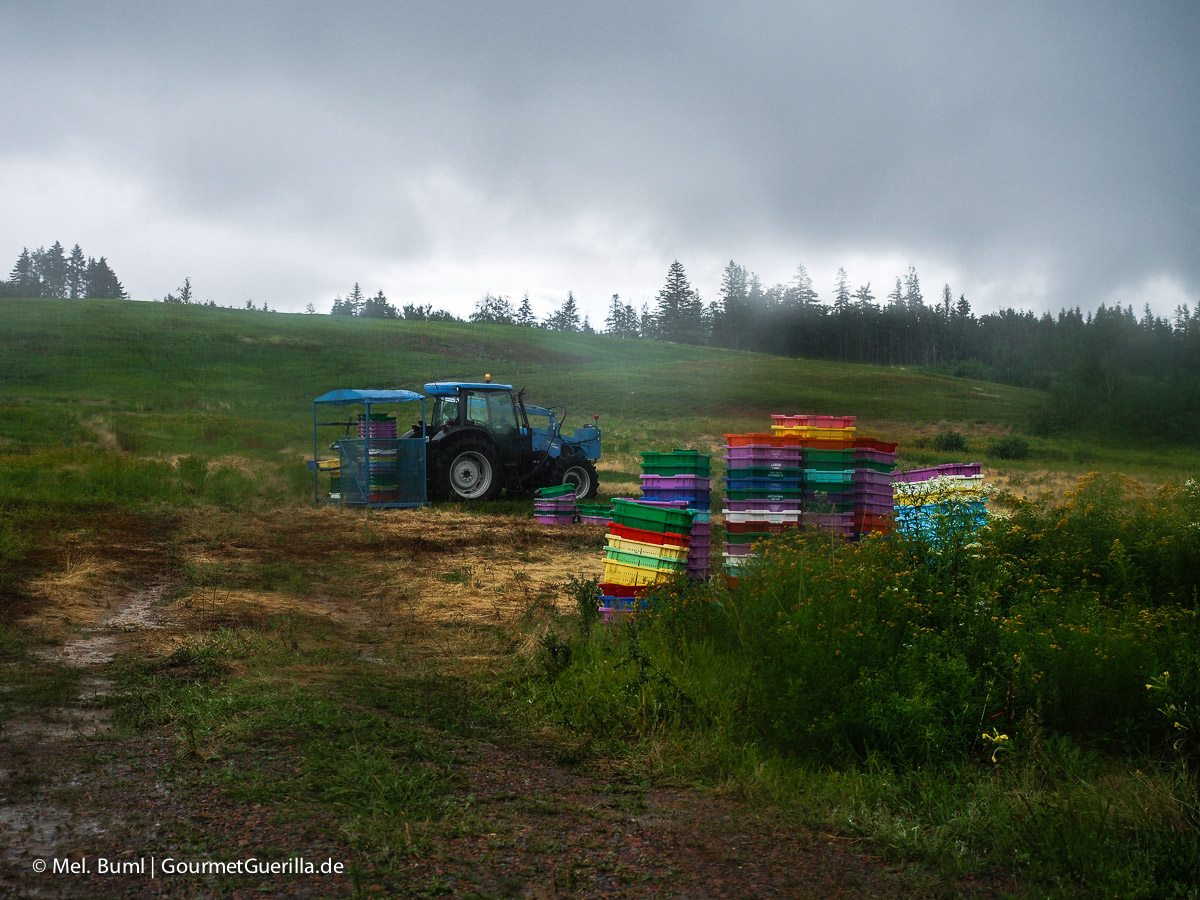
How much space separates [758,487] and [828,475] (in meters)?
0.77

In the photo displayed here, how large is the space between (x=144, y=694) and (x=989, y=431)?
74.9 feet

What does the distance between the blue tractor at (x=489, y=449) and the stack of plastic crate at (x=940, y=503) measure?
9623 millimetres

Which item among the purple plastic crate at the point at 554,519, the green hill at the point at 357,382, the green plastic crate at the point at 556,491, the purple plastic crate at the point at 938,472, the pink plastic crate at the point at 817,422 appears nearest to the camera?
the purple plastic crate at the point at 938,472

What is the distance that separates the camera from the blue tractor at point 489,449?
1814 centimetres

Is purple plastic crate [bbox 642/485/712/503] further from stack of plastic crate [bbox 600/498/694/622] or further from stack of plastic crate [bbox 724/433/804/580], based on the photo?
stack of plastic crate [bbox 600/498/694/622]

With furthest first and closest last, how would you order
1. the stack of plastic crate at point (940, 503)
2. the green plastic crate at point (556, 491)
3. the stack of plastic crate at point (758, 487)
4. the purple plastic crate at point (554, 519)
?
the green plastic crate at point (556, 491)
the purple plastic crate at point (554, 519)
the stack of plastic crate at point (758, 487)
the stack of plastic crate at point (940, 503)

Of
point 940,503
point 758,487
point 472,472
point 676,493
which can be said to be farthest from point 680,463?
point 472,472

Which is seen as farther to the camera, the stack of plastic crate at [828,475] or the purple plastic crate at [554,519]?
the purple plastic crate at [554,519]

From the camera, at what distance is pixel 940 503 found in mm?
6992

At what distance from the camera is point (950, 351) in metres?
32.2

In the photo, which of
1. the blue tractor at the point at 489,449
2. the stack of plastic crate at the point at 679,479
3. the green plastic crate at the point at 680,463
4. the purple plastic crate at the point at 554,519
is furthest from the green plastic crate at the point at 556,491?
the green plastic crate at the point at 680,463

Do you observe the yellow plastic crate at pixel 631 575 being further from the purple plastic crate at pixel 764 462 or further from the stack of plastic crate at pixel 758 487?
the purple plastic crate at pixel 764 462

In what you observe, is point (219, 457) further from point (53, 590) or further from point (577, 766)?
point (577, 766)

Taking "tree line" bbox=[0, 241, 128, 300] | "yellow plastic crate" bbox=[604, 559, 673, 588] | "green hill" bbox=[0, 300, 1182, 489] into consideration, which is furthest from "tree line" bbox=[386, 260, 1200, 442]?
"tree line" bbox=[0, 241, 128, 300]
